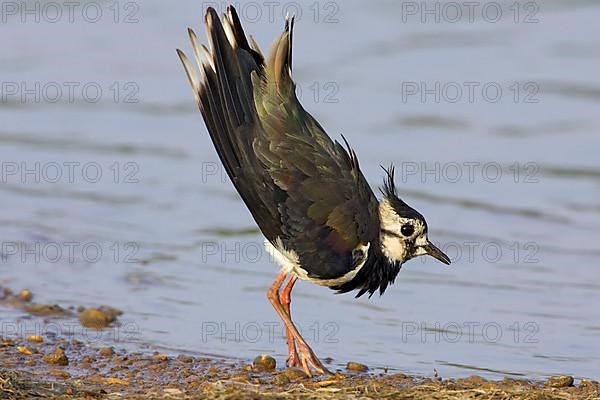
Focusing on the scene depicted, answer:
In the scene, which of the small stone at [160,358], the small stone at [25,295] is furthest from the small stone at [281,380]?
the small stone at [25,295]

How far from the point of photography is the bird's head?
828 cm

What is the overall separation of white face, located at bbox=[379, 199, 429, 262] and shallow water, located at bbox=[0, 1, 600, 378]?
766 mm

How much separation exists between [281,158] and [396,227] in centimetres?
93

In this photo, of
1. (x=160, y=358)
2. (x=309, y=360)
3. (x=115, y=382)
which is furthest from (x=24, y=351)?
(x=309, y=360)

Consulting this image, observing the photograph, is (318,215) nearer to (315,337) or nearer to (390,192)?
(390,192)

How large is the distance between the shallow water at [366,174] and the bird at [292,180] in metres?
0.73

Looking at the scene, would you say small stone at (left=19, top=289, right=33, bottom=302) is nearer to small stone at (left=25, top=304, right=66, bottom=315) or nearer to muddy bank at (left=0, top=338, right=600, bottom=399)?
small stone at (left=25, top=304, right=66, bottom=315)

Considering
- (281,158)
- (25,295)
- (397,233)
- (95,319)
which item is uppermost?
(281,158)

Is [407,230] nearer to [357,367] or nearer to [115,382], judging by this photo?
[357,367]

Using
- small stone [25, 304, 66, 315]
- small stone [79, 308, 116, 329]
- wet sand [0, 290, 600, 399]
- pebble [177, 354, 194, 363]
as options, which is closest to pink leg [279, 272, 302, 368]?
wet sand [0, 290, 600, 399]

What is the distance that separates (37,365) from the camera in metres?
7.91

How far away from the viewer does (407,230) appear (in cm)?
831

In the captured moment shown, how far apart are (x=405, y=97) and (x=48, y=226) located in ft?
16.7

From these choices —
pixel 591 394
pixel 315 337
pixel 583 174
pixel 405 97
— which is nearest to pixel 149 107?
pixel 405 97
